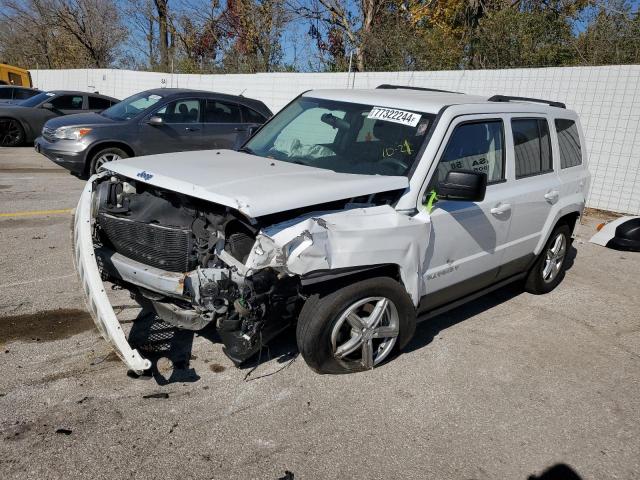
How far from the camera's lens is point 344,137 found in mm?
4188

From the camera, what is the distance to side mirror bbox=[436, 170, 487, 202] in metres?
3.39

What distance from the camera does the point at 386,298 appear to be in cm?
345

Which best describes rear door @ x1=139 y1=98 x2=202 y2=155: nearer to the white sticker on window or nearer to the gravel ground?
the gravel ground

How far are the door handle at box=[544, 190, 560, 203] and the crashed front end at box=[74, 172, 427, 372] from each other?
1.81 meters

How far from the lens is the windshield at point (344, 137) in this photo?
12.4 feet

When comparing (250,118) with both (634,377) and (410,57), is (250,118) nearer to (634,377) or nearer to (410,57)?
(410,57)

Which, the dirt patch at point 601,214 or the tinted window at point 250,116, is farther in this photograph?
the tinted window at point 250,116

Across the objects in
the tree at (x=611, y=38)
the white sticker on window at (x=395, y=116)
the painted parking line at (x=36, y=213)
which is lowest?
the painted parking line at (x=36, y=213)

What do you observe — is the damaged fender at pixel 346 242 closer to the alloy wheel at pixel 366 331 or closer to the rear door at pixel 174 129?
the alloy wheel at pixel 366 331

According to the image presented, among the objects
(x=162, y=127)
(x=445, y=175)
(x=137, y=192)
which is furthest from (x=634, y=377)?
(x=162, y=127)

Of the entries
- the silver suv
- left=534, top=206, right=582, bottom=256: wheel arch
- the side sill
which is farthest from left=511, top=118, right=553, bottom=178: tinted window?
the silver suv

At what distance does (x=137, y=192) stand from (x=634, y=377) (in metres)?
3.97

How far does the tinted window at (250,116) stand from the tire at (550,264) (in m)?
6.19

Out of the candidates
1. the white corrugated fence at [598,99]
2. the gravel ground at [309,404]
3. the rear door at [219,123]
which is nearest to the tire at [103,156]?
the rear door at [219,123]
